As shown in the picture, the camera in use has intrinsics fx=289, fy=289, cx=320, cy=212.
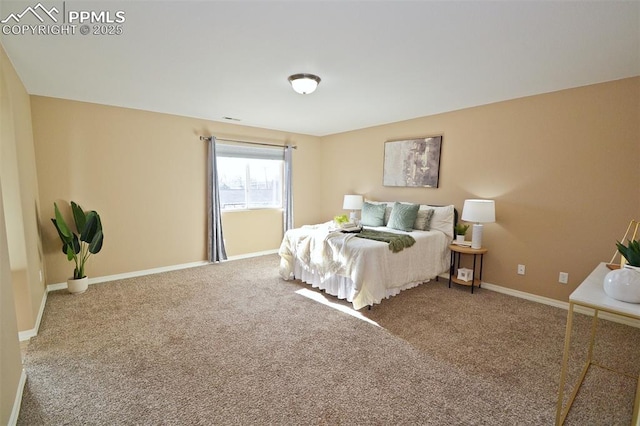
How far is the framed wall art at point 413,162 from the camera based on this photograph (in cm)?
429

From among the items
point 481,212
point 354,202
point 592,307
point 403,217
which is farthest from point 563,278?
point 354,202

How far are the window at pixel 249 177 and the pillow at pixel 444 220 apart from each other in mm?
2976

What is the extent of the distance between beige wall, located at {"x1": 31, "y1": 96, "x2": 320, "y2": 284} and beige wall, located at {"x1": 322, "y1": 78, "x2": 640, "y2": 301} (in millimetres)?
3553

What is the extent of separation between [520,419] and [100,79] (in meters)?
4.42

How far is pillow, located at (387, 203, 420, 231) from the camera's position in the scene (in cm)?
405

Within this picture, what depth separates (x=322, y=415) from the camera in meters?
1.69

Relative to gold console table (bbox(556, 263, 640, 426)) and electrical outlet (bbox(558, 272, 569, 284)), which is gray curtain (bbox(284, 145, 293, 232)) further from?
gold console table (bbox(556, 263, 640, 426))

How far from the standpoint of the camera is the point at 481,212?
341 cm

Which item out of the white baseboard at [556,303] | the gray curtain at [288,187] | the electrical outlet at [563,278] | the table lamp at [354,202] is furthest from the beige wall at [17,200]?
the electrical outlet at [563,278]

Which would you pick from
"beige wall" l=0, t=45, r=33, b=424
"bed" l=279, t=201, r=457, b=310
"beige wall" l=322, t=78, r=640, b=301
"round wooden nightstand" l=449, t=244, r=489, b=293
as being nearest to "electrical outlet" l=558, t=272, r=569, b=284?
"beige wall" l=322, t=78, r=640, b=301

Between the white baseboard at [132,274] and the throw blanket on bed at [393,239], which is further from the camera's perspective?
the white baseboard at [132,274]

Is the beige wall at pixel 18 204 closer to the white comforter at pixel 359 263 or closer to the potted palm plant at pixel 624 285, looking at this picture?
the white comforter at pixel 359 263

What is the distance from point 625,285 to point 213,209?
4.68m

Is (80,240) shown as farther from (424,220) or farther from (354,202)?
(424,220)
